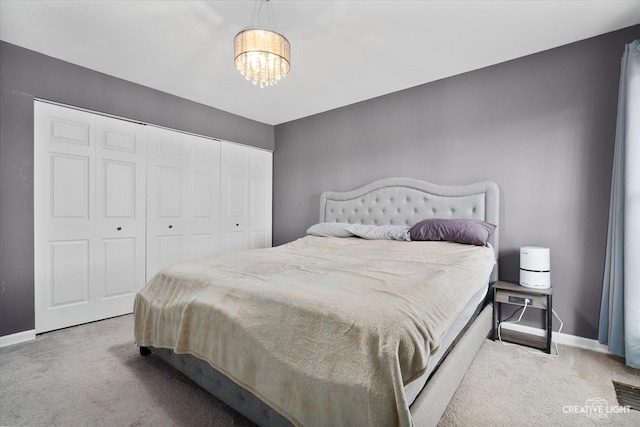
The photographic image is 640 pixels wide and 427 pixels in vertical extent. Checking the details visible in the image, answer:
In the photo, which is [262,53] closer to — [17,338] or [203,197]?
[203,197]

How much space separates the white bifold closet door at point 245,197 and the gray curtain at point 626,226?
3973 mm

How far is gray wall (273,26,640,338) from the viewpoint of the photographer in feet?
8.08

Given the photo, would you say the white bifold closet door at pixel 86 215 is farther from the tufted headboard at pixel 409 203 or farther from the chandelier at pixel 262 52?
the tufted headboard at pixel 409 203

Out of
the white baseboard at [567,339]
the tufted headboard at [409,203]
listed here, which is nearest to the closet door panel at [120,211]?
the tufted headboard at [409,203]

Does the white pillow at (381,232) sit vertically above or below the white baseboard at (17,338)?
above

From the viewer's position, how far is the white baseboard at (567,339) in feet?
7.96

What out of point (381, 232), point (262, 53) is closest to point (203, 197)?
point (381, 232)

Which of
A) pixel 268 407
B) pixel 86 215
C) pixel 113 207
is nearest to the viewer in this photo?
pixel 268 407

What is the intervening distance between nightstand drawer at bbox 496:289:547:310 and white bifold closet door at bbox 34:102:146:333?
11.8ft

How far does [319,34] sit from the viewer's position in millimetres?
2430

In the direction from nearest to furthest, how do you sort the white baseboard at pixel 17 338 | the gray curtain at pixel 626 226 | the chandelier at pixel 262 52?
the chandelier at pixel 262 52
the gray curtain at pixel 626 226
the white baseboard at pixel 17 338

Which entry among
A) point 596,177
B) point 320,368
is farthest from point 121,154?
point 596,177

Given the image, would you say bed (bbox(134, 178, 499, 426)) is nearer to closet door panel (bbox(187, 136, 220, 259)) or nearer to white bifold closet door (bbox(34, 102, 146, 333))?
white bifold closet door (bbox(34, 102, 146, 333))

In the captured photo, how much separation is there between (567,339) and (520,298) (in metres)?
0.60
